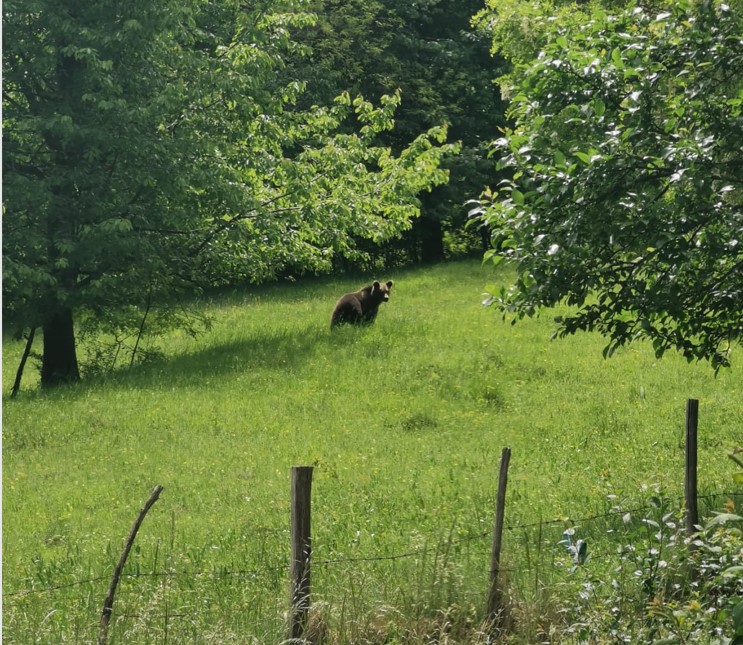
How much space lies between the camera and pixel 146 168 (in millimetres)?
23703

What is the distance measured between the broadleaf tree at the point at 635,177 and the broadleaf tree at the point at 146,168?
13.3 m

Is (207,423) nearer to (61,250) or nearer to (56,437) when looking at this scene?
(56,437)

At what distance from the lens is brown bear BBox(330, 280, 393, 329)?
2602 cm

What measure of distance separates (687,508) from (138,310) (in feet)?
62.1

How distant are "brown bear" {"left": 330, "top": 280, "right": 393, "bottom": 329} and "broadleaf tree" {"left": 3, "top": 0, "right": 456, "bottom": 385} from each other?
1851 mm

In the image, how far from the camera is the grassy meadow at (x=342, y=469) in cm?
749

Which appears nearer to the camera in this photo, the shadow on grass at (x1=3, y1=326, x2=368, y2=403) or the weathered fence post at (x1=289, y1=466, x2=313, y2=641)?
the weathered fence post at (x1=289, y1=466, x2=313, y2=641)

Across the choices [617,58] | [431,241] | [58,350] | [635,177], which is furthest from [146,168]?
[431,241]

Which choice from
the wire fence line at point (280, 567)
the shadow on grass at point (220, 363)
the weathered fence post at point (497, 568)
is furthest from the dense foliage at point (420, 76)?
the weathered fence post at point (497, 568)

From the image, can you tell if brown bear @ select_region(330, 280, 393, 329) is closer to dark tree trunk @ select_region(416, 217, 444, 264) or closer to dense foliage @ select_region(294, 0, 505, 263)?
dense foliage @ select_region(294, 0, 505, 263)

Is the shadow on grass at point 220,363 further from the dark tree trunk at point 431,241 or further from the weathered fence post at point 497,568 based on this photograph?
the dark tree trunk at point 431,241

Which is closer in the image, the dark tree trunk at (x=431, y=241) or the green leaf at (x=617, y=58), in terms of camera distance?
the green leaf at (x=617, y=58)

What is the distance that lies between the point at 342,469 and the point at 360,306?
11.7 metres

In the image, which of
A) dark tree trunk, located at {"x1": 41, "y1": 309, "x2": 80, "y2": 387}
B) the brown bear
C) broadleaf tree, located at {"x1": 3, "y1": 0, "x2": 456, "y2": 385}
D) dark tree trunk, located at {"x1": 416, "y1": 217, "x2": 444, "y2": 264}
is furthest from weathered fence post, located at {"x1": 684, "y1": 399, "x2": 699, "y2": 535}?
dark tree trunk, located at {"x1": 416, "y1": 217, "x2": 444, "y2": 264}
